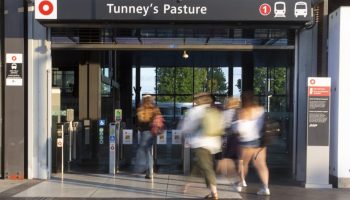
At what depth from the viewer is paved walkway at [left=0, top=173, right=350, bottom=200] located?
9328mm

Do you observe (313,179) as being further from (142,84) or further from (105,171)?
(142,84)

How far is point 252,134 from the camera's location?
930 cm

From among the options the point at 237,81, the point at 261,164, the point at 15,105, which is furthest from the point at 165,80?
the point at 261,164

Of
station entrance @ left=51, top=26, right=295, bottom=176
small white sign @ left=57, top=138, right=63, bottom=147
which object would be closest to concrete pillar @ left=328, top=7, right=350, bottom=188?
station entrance @ left=51, top=26, right=295, bottom=176

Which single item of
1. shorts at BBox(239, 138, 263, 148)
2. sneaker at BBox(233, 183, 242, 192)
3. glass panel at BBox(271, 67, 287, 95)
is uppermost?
glass panel at BBox(271, 67, 287, 95)

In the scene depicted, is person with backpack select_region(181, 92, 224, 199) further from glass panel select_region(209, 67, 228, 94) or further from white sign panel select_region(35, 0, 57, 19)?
glass panel select_region(209, 67, 228, 94)

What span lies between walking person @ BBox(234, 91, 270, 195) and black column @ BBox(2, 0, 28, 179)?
4.58 meters

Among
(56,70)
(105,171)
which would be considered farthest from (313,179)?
(56,70)

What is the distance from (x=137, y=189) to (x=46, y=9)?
3.81 m

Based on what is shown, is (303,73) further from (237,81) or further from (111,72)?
(237,81)

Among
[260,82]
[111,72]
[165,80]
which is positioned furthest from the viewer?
[165,80]

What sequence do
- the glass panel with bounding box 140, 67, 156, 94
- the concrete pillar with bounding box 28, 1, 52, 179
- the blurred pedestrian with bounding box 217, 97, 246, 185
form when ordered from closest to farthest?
the blurred pedestrian with bounding box 217, 97, 246, 185 < the concrete pillar with bounding box 28, 1, 52, 179 < the glass panel with bounding box 140, 67, 156, 94

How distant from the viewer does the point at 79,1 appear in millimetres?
10383

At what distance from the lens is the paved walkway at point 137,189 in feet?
30.6
